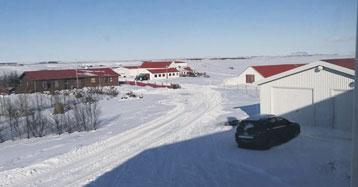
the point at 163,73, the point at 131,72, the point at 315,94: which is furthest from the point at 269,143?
the point at 131,72

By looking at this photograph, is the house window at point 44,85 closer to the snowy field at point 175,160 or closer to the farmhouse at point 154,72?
the farmhouse at point 154,72

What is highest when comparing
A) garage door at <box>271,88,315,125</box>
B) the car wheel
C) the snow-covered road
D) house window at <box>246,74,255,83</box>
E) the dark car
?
house window at <box>246,74,255,83</box>

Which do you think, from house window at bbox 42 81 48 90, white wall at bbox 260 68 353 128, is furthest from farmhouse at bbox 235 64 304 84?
white wall at bbox 260 68 353 128

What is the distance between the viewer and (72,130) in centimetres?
2459

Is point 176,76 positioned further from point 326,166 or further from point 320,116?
point 326,166

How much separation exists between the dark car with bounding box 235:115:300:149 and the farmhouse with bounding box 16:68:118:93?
147ft

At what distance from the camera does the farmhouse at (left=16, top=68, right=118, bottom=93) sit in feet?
188

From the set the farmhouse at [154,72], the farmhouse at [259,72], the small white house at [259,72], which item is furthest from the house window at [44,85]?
the farmhouse at [259,72]

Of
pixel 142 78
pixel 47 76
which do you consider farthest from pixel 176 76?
pixel 47 76

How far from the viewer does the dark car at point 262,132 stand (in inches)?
600

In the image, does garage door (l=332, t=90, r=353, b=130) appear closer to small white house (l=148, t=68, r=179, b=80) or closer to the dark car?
the dark car

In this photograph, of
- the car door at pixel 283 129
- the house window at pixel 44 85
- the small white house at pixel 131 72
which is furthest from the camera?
the small white house at pixel 131 72

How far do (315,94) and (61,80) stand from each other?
4945 cm

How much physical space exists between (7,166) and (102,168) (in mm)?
3882
